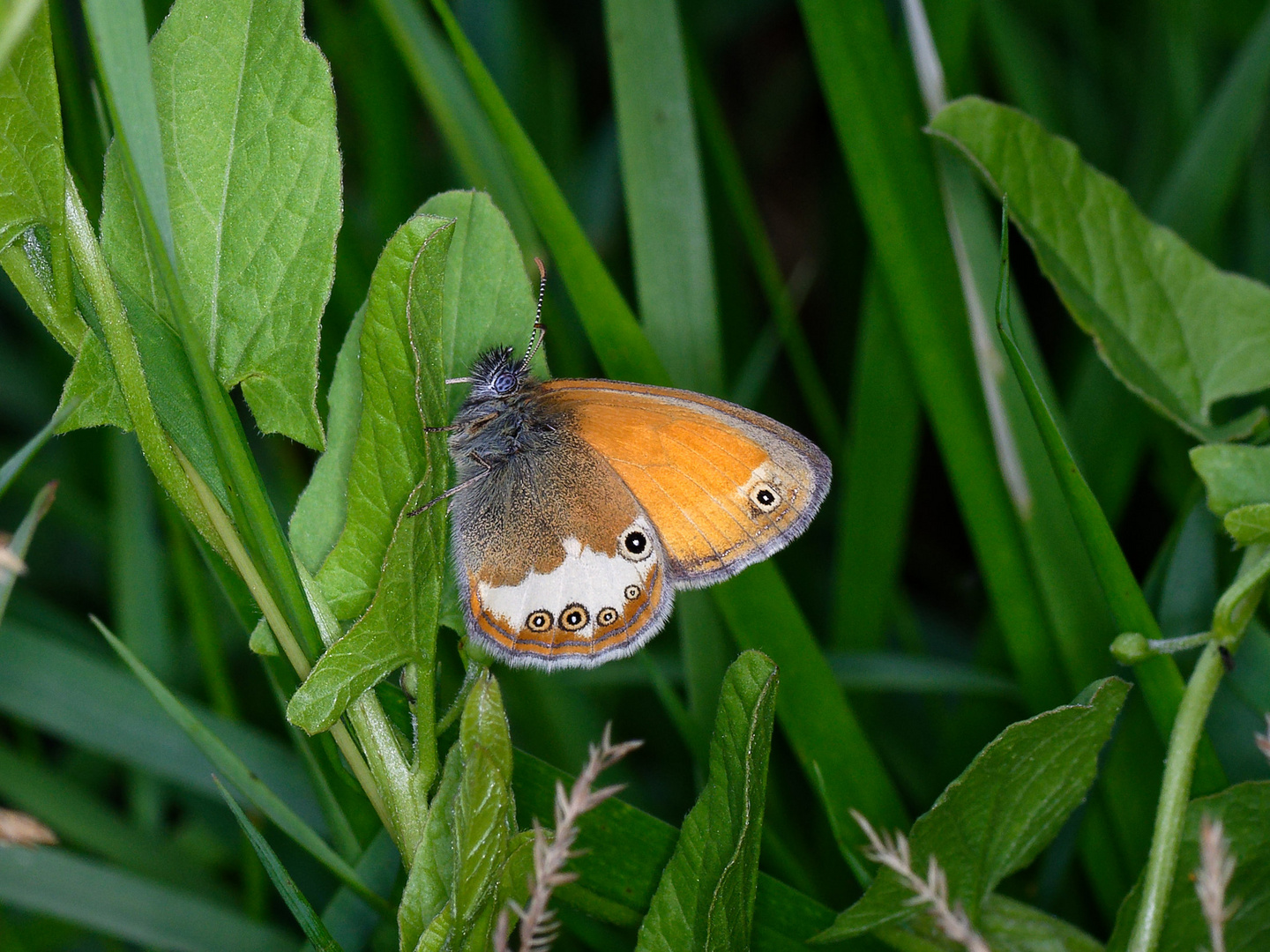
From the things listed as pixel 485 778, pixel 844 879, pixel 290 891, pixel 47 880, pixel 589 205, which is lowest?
pixel 844 879

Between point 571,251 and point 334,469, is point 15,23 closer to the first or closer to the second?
point 334,469

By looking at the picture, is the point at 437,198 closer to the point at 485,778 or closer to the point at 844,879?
the point at 485,778

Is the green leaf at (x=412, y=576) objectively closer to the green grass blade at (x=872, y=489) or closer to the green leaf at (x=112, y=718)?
the green leaf at (x=112, y=718)

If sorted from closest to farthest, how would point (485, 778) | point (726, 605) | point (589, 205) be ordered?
1. point (485, 778)
2. point (726, 605)
3. point (589, 205)

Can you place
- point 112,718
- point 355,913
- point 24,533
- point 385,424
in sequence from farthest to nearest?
1. point 112,718
2. point 355,913
3. point 24,533
4. point 385,424

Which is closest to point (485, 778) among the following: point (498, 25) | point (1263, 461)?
point (1263, 461)

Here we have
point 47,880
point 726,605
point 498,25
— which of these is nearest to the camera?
point 47,880

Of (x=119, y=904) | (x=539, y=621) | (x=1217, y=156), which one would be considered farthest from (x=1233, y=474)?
(x=119, y=904)
